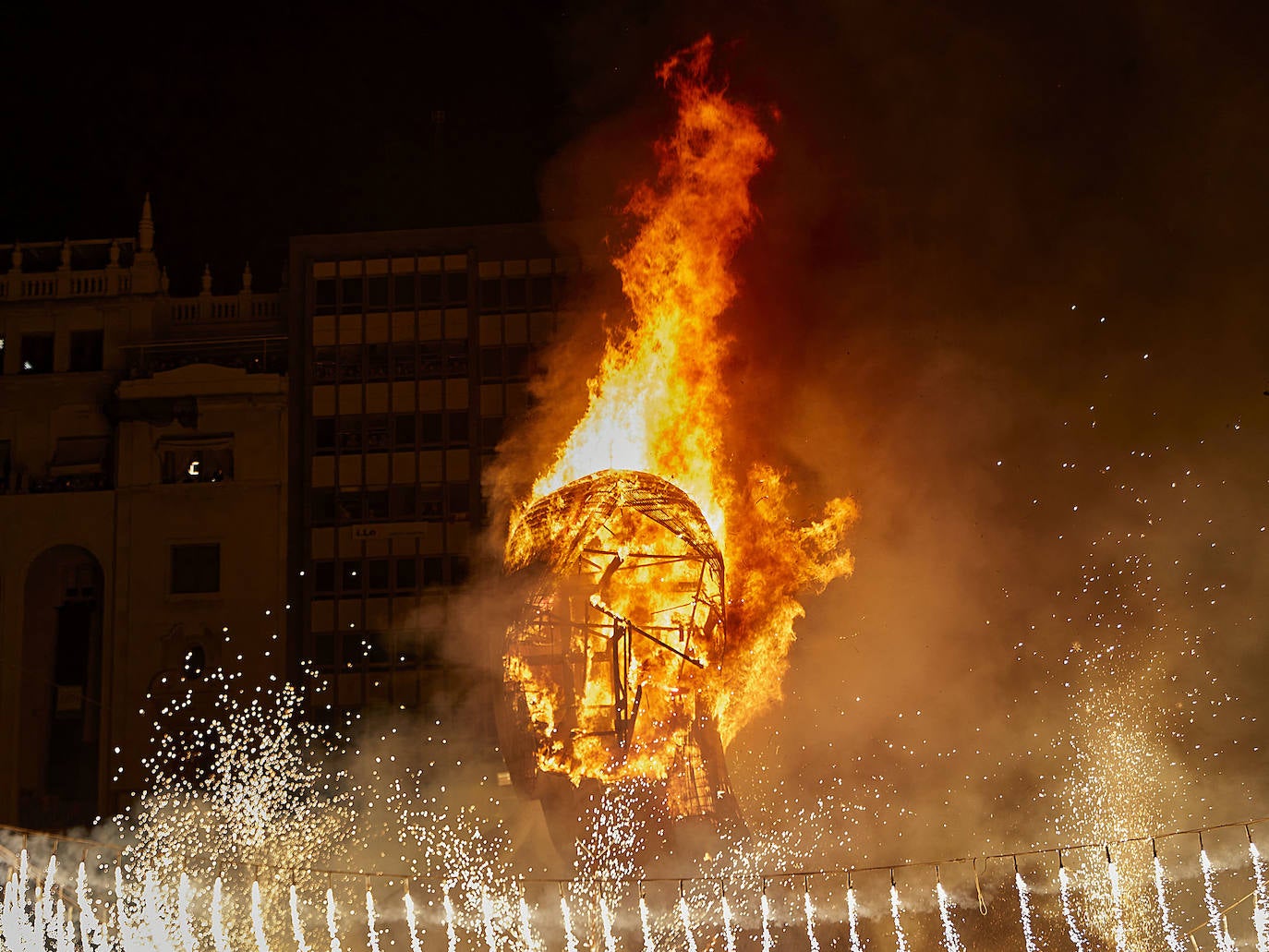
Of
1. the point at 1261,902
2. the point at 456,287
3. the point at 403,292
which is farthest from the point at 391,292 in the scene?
the point at 1261,902

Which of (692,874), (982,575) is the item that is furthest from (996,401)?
(692,874)

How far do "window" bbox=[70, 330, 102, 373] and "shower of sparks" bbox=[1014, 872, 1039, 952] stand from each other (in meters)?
20.7

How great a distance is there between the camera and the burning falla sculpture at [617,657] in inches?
634

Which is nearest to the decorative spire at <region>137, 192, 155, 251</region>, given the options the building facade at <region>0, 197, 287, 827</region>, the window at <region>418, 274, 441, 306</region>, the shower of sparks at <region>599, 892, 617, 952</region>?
the building facade at <region>0, 197, 287, 827</region>

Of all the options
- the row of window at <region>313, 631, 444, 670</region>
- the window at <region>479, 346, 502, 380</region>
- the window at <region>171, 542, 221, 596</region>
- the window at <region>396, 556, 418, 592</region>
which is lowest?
the row of window at <region>313, 631, 444, 670</region>

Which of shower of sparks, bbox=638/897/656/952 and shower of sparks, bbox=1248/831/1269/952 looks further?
shower of sparks, bbox=1248/831/1269/952

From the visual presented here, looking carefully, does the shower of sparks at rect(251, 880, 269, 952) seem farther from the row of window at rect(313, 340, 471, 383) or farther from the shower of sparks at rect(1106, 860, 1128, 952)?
the row of window at rect(313, 340, 471, 383)

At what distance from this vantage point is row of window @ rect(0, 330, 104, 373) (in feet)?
103

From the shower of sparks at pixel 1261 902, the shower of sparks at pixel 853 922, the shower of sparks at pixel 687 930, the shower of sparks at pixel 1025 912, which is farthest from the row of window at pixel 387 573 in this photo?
the shower of sparks at pixel 1261 902

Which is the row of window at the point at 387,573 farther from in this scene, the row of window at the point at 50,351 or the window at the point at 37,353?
the window at the point at 37,353

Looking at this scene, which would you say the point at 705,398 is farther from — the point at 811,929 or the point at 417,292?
the point at 417,292

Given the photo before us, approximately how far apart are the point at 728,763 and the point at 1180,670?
272 inches

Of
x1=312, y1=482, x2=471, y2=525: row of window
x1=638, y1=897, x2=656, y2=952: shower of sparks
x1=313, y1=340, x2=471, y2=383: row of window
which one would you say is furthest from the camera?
x1=313, y1=340, x2=471, y2=383: row of window

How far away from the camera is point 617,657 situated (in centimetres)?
1599
